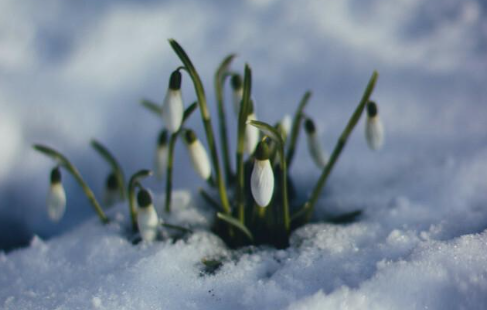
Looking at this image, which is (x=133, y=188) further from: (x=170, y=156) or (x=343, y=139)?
(x=343, y=139)

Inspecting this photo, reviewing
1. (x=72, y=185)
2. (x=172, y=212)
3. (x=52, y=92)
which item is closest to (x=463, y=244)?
(x=172, y=212)

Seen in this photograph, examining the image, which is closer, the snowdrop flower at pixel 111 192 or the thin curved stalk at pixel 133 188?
the thin curved stalk at pixel 133 188

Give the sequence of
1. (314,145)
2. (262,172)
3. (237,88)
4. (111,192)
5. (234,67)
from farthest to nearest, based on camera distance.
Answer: (234,67) → (111,192) → (314,145) → (237,88) → (262,172)

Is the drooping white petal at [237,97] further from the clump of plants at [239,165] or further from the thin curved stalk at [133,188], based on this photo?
the thin curved stalk at [133,188]

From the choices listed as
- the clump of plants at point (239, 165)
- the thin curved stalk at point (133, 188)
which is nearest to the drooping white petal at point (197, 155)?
the clump of plants at point (239, 165)

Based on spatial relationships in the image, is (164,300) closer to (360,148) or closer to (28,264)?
(28,264)

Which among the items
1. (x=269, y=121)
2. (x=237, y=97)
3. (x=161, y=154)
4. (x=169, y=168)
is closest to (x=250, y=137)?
(x=237, y=97)
